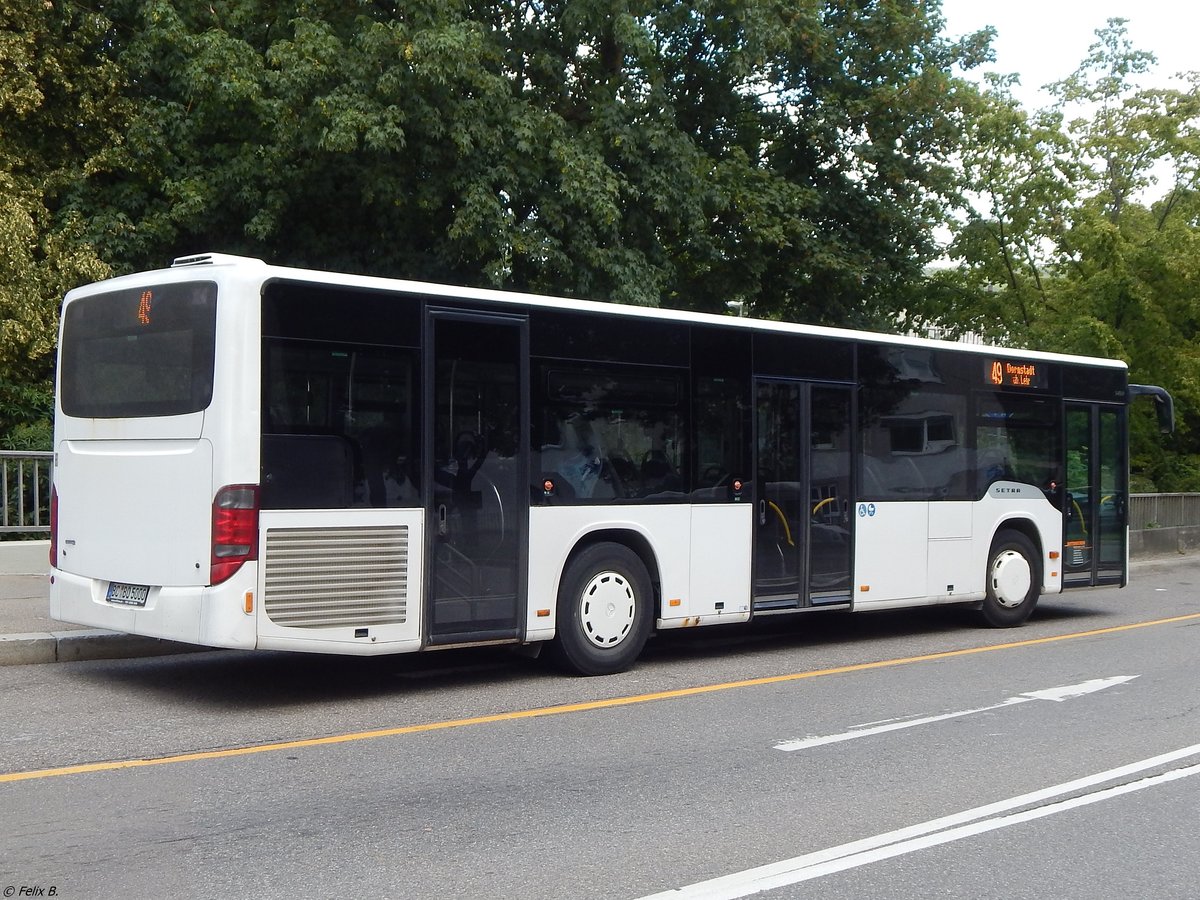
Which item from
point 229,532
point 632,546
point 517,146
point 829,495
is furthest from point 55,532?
point 517,146

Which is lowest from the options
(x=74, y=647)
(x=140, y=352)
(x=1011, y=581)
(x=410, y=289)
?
(x=74, y=647)

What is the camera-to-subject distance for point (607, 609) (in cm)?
1030

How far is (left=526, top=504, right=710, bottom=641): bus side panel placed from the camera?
9.75 m

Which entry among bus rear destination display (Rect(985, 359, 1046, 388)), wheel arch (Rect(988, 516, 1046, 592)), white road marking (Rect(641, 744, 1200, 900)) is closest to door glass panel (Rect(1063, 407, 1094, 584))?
wheel arch (Rect(988, 516, 1046, 592))

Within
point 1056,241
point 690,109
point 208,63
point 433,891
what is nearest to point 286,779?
point 433,891

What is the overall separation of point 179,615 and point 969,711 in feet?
17.6

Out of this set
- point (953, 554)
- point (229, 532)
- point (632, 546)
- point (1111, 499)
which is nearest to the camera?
point (229, 532)

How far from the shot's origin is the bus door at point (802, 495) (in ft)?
37.8

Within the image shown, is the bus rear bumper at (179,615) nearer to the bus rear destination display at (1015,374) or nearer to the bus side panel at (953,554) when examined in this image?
the bus side panel at (953,554)

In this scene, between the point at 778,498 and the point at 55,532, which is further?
the point at 778,498

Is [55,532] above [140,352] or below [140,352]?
below

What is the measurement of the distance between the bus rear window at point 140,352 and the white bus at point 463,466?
2 cm

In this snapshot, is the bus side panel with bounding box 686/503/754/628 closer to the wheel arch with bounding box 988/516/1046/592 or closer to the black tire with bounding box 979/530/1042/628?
the black tire with bounding box 979/530/1042/628

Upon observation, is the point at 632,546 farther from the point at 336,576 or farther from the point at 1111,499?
the point at 1111,499
